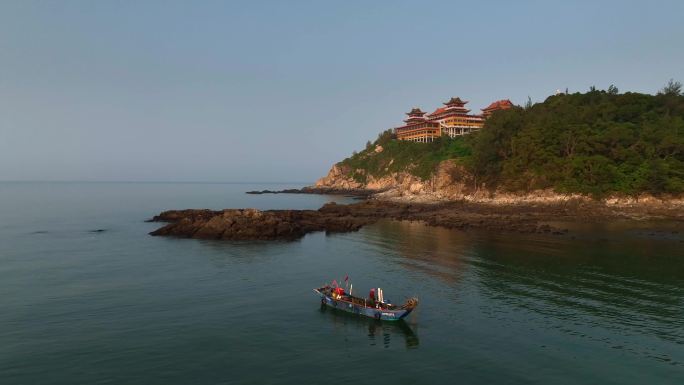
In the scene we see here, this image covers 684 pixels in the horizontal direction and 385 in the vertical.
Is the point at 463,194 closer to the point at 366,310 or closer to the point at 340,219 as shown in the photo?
the point at 340,219

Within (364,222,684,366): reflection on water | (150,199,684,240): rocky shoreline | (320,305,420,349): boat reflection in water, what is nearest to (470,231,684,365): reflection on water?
(364,222,684,366): reflection on water

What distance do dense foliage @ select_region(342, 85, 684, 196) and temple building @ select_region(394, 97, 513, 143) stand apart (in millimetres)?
40573

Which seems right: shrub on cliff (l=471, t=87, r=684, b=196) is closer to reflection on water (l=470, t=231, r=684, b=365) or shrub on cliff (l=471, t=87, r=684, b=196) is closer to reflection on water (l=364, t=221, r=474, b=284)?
reflection on water (l=470, t=231, r=684, b=365)

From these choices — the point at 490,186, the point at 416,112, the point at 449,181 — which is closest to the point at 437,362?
the point at 490,186

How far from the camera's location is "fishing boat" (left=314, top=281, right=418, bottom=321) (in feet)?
87.7

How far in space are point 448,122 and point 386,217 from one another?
83.5m

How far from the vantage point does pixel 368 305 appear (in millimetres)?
28234

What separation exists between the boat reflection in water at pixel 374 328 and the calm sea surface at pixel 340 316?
0.15 metres

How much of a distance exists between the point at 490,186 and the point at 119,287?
81.2 metres

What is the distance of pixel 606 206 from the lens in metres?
76.4

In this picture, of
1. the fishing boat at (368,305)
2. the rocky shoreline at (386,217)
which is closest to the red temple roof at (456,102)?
the rocky shoreline at (386,217)

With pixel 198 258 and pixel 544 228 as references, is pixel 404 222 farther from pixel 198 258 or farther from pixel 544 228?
pixel 198 258

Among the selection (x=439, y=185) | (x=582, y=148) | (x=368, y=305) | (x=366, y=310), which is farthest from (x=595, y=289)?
(x=439, y=185)

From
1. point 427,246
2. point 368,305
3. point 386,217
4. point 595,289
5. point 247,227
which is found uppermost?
point 386,217
